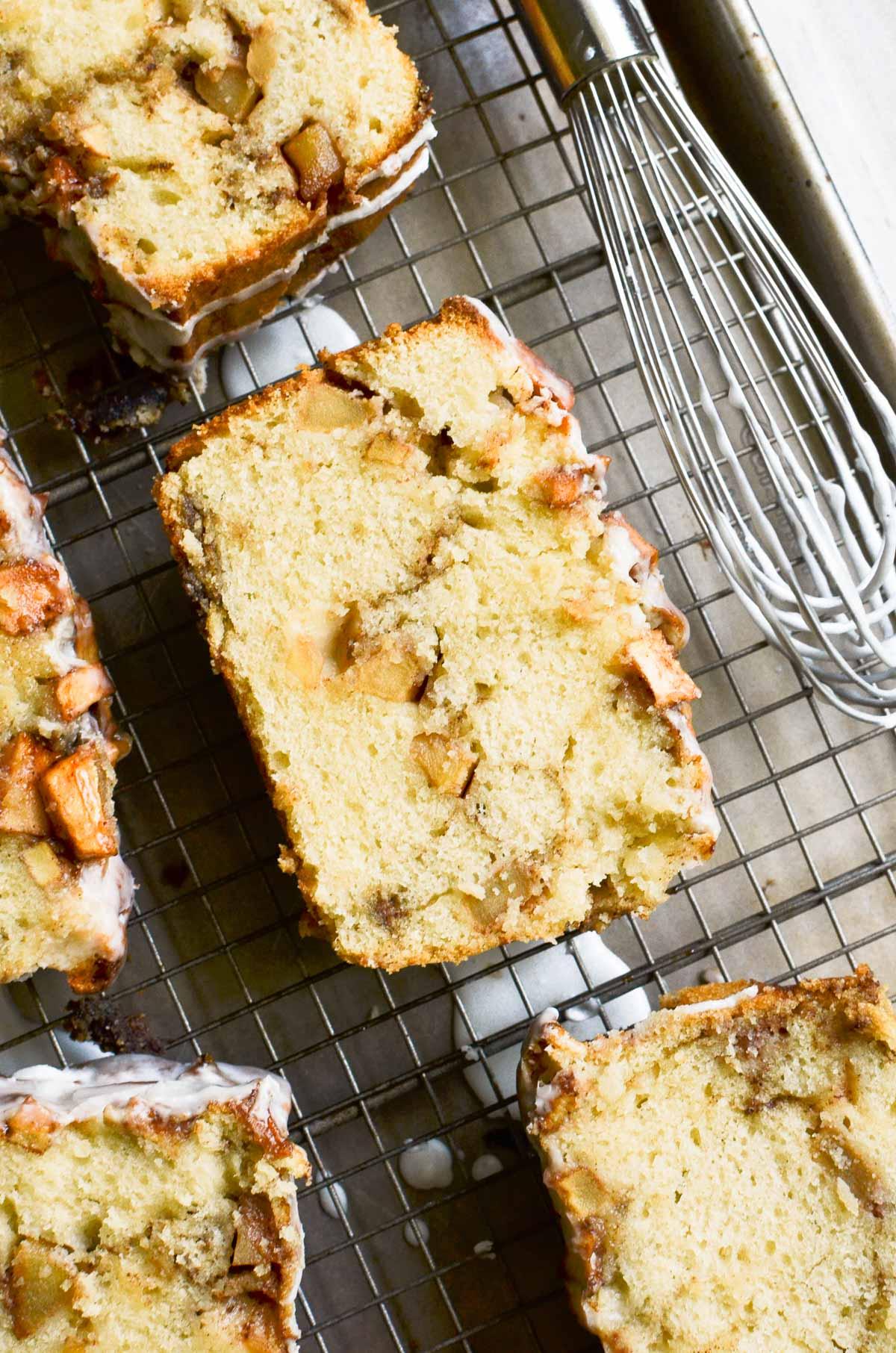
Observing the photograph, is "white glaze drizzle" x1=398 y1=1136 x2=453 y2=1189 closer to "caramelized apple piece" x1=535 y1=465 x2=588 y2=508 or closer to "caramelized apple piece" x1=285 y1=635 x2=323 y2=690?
"caramelized apple piece" x1=285 y1=635 x2=323 y2=690

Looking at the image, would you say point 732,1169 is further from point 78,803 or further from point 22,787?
point 22,787

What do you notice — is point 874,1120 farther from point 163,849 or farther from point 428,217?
point 428,217

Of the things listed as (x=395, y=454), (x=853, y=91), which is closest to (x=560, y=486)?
(x=395, y=454)

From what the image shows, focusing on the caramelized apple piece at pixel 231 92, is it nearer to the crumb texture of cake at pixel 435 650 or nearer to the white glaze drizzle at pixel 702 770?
the crumb texture of cake at pixel 435 650

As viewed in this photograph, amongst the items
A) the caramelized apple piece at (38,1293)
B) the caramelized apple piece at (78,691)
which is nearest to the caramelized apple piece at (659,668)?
the caramelized apple piece at (78,691)

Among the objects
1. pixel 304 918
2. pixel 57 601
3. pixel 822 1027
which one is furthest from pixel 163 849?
pixel 822 1027

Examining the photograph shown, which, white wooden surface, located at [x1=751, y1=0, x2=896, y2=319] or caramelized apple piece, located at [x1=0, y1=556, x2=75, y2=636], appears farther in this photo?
white wooden surface, located at [x1=751, y1=0, x2=896, y2=319]

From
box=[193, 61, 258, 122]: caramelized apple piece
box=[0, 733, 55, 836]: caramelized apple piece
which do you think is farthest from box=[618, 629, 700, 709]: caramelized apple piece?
box=[193, 61, 258, 122]: caramelized apple piece
